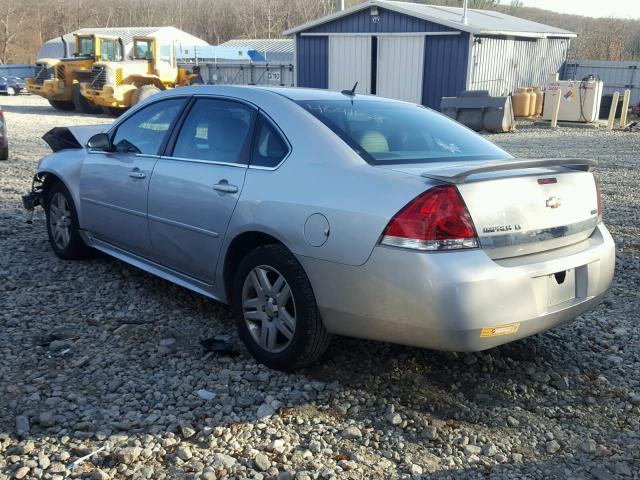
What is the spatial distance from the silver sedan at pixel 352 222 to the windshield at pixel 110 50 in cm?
2244

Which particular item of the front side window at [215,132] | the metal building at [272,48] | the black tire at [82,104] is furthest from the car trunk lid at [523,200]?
the metal building at [272,48]

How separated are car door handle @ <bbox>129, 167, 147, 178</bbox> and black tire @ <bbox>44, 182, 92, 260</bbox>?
1095mm

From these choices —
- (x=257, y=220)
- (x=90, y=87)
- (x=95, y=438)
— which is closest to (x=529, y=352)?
(x=257, y=220)

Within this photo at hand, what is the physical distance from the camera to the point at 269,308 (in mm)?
3672

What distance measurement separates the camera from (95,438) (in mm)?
3037

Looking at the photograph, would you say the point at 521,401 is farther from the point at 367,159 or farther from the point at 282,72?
the point at 282,72

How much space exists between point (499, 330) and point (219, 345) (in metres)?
1.79

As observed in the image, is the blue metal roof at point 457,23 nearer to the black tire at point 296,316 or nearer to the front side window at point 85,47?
the front side window at point 85,47

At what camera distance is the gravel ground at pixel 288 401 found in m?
2.90

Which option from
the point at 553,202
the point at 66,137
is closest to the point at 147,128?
the point at 66,137

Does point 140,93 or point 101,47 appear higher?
point 101,47

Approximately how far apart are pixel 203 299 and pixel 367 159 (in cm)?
209

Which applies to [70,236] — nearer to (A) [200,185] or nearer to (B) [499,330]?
(A) [200,185]

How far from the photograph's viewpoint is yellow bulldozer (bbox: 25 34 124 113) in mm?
24688
